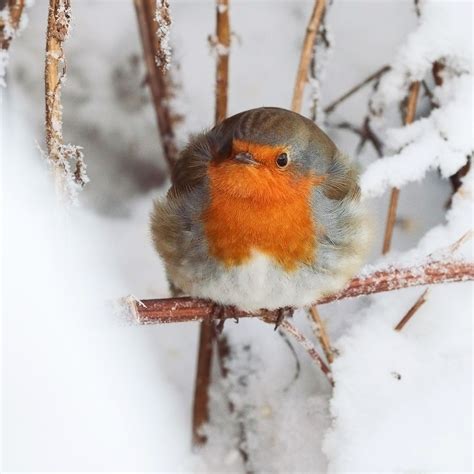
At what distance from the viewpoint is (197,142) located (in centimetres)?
224

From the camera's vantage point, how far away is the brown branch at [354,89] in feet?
8.37

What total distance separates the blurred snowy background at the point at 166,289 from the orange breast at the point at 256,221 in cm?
31

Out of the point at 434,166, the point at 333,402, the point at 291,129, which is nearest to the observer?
the point at 291,129

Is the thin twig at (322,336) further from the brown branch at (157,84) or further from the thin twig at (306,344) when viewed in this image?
the brown branch at (157,84)

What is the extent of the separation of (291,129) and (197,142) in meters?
0.37

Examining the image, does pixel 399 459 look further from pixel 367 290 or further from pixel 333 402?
pixel 367 290

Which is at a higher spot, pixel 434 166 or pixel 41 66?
pixel 41 66

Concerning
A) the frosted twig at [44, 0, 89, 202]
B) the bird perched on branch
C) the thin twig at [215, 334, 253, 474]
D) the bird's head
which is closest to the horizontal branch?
the bird perched on branch

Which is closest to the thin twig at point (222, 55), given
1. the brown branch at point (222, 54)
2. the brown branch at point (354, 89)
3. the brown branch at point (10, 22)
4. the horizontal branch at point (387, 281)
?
the brown branch at point (222, 54)

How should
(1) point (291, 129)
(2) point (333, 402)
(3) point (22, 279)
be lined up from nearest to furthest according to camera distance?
1. (3) point (22, 279)
2. (1) point (291, 129)
3. (2) point (333, 402)

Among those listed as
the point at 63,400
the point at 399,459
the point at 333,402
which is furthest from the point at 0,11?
the point at 399,459

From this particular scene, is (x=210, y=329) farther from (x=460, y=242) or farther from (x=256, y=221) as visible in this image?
(x=460, y=242)

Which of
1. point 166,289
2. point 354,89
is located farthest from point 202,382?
point 354,89

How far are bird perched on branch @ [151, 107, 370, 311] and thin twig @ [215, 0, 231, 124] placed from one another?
392 millimetres
